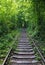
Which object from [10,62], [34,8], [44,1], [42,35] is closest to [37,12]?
[34,8]

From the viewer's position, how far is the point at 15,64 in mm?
7836

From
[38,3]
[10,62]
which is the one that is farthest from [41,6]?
[10,62]

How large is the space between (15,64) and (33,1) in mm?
15332

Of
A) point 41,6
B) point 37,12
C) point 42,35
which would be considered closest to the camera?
point 42,35

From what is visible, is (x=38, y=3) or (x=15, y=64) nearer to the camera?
(x=15, y=64)

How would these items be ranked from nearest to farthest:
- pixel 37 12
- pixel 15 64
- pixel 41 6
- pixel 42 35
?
1. pixel 15 64
2. pixel 42 35
3. pixel 41 6
4. pixel 37 12

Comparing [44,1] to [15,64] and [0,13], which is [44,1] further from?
[15,64]

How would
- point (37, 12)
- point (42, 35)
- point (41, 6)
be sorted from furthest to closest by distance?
point (37, 12) < point (41, 6) < point (42, 35)

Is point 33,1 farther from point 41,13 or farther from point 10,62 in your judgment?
point 10,62

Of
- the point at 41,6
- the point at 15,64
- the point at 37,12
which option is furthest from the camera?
the point at 37,12

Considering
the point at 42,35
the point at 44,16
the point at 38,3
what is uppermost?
the point at 38,3

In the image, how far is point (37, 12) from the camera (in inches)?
902

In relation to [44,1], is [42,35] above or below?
below

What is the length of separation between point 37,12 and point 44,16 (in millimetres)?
1473
